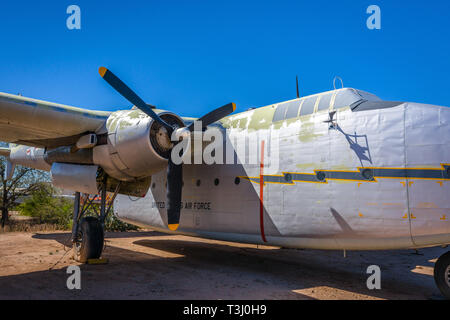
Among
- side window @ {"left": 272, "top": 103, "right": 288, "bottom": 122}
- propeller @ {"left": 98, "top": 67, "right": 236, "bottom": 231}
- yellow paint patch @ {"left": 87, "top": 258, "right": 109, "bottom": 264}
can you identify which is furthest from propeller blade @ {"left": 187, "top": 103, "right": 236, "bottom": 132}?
yellow paint patch @ {"left": 87, "top": 258, "right": 109, "bottom": 264}

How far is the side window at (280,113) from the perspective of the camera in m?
8.34

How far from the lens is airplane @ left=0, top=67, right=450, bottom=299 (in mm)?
6105

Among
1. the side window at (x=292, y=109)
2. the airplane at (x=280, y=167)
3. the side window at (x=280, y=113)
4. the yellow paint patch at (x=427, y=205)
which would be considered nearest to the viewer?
the yellow paint patch at (x=427, y=205)

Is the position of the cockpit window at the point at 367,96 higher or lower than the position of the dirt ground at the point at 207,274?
higher

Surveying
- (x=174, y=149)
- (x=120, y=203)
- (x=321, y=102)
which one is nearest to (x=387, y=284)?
(x=321, y=102)

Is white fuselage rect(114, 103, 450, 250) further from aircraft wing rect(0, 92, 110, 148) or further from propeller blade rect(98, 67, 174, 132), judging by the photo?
aircraft wing rect(0, 92, 110, 148)

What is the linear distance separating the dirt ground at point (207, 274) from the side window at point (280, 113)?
4.12 metres

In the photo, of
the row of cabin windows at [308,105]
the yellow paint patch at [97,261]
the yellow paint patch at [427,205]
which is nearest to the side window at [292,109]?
the row of cabin windows at [308,105]

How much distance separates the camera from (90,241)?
29.5 feet

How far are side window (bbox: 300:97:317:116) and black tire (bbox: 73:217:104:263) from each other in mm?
6675

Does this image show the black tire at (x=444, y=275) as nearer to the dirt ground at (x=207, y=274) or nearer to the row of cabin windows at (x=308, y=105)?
the dirt ground at (x=207, y=274)

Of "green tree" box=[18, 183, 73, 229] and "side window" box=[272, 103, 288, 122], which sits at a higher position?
"side window" box=[272, 103, 288, 122]

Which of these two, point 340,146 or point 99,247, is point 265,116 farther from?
point 99,247

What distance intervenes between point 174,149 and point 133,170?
1316 millimetres
